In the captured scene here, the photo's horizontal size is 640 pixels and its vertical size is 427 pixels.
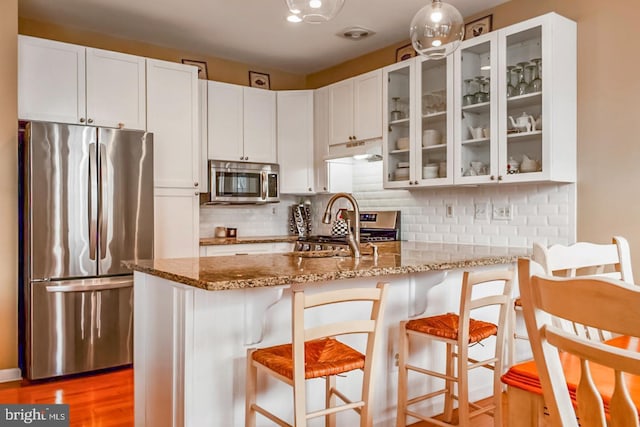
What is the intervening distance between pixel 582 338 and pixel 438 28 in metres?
1.61

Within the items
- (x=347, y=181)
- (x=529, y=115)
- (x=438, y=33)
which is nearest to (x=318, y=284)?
(x=438, y=33)

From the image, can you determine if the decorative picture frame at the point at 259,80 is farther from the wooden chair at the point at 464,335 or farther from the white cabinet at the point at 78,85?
the wooden chair at the point at 464,335

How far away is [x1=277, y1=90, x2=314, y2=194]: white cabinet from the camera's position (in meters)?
5.11

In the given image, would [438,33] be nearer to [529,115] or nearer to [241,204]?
[529,115]

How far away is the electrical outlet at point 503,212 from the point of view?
3.63 metres

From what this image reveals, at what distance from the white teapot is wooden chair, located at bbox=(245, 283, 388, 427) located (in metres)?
1.92

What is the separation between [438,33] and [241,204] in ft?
10.9

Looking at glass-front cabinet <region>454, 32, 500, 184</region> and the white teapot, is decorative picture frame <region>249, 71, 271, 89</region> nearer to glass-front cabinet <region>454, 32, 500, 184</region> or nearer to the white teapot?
glass-front cabinet <region>454, 32, 500, 184</region>

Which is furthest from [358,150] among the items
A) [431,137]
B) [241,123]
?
[241,123]

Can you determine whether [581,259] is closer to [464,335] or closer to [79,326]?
[464,335]

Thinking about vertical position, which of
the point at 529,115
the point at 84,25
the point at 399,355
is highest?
the point at 84,25

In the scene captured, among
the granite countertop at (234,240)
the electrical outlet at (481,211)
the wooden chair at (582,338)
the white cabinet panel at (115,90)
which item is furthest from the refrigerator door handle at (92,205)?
the wooden chair at (582,338)

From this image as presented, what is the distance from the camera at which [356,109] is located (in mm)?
4574

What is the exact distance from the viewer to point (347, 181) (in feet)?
16.9
